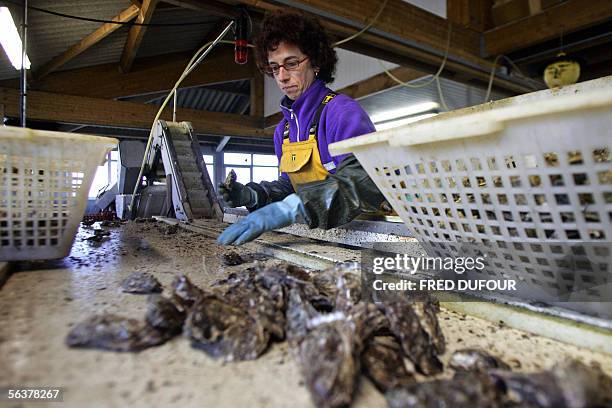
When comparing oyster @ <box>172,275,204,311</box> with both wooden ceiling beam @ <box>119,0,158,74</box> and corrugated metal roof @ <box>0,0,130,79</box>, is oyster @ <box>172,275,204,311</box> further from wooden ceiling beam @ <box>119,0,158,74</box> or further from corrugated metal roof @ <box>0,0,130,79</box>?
corrugated metal roof @ <box>0,0,130,79</box>

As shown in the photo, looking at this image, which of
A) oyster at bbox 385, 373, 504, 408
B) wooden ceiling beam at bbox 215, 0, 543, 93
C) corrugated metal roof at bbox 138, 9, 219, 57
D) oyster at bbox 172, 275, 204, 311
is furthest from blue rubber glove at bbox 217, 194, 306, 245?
corrugated metal roof at bbox 138, 9, 219, 57

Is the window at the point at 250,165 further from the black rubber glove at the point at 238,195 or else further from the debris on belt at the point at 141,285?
the debris on belt at the point at 141,285

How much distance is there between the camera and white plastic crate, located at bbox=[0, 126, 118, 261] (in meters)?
0.92

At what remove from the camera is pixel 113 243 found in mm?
1588

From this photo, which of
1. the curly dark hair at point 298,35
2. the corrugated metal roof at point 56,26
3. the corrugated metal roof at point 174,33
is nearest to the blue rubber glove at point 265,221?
the curly dark hair at point 298,35

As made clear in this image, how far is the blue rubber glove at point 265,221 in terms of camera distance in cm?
132

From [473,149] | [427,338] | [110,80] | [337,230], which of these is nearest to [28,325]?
[427,338]

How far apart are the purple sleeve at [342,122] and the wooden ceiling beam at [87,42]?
3104mm

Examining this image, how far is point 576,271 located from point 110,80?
20.4 feet

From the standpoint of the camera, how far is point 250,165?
10914mm

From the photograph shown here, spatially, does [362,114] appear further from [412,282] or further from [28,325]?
[28,325]

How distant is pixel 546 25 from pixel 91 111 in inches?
221

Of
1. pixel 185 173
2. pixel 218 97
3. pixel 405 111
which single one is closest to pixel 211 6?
pixel 185 173

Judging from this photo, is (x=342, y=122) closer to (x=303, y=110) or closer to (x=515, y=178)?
(x=303, y=110)
